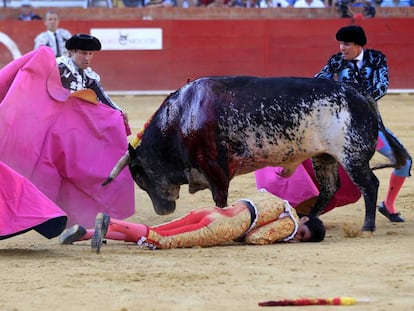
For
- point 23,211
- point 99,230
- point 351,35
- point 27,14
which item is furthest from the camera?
point 27,14

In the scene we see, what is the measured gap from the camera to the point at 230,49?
54.2 ft

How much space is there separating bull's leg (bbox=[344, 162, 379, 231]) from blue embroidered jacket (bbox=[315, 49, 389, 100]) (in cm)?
67

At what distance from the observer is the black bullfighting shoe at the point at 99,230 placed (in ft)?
17.8

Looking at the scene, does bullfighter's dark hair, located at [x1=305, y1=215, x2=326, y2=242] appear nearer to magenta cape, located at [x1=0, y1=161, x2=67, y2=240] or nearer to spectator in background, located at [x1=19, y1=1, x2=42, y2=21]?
magenta cape, located at [x1=0, y1=161, x2=67, y2=240]

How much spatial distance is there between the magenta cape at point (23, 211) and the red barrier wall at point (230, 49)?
1068 cm

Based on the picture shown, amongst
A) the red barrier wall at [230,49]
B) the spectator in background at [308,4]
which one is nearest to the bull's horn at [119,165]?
the red barrier wall at [230,49]

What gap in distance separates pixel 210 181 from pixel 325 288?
6.67 ft

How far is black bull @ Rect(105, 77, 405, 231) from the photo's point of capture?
21.0 ft

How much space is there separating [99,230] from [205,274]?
0.78 metres

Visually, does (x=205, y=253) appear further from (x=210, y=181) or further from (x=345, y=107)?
(x=345, y=107)

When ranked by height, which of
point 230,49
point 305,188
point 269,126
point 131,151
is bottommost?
point 230,49

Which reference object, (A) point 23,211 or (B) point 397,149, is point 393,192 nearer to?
(B) point 397,149

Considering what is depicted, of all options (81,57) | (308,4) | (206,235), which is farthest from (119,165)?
(308,4)

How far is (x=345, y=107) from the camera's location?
21.0 ft
